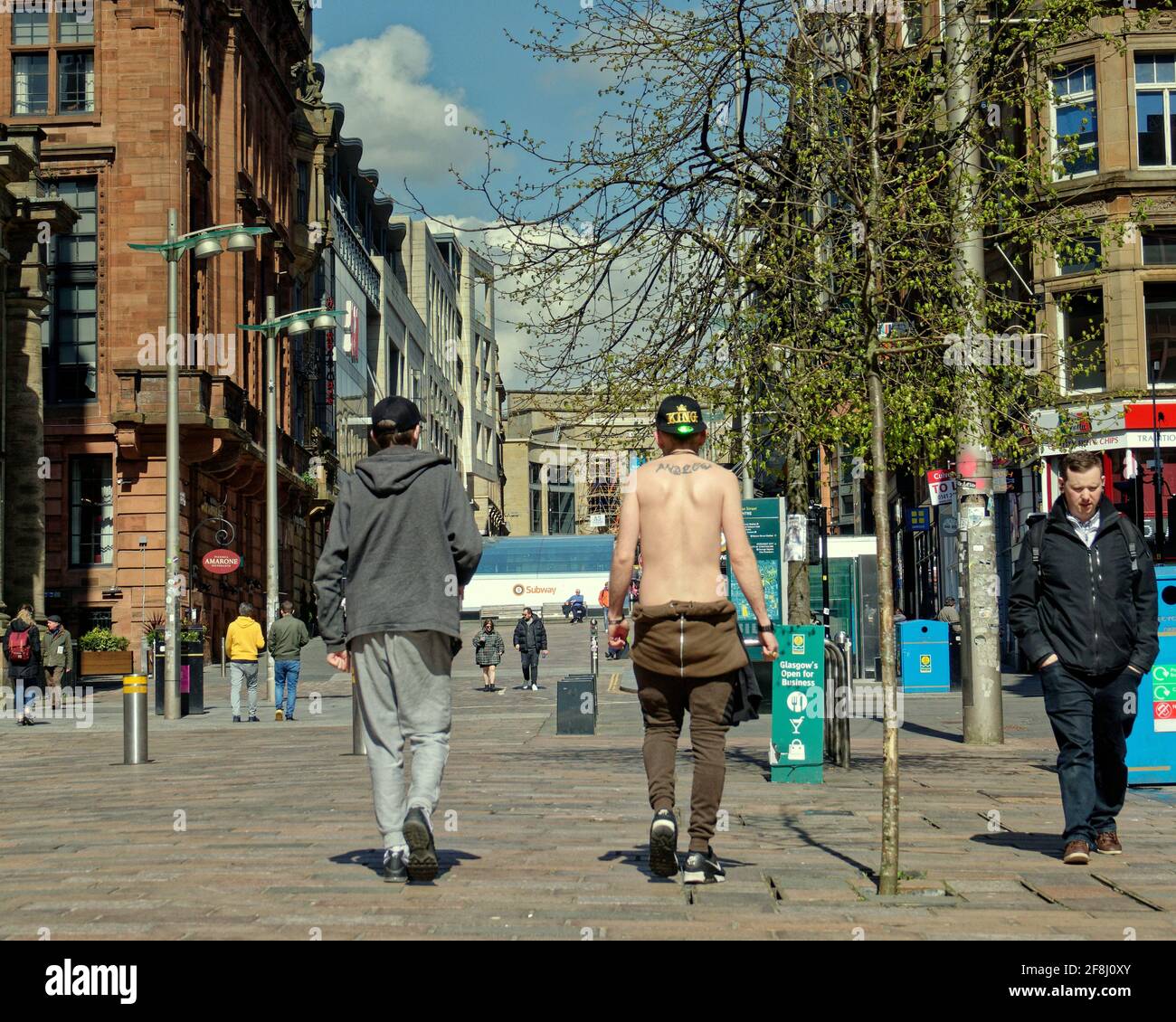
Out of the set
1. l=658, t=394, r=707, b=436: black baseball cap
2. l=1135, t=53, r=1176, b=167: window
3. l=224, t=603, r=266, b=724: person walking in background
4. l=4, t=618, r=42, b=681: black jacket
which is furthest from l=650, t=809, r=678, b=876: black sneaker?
l=1135, t=53, r=1176, b=167: window

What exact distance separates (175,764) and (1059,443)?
849cm

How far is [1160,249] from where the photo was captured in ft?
96.8

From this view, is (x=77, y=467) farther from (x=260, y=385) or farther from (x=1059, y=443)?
(x=1059, y=443)

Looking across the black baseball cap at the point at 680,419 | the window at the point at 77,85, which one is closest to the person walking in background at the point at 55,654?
the window at the point at 77,85

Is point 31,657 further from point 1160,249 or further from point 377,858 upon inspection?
point 1160,249

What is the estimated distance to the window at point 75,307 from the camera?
39344 mm

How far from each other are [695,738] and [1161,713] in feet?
17.7

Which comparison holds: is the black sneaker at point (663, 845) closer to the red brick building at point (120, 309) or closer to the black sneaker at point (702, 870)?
the black sneaker at point (702, 870)

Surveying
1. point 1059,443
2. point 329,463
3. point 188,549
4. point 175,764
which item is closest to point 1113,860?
point 1059,443

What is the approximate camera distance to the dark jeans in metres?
7.85

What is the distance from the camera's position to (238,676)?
977 inches

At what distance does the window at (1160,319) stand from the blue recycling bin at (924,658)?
248 inches

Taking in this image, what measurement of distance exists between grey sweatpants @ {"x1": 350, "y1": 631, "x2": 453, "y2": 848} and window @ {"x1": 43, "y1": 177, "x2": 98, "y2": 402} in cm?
3402

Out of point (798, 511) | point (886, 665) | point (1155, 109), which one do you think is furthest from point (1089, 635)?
point (1155, 109)
